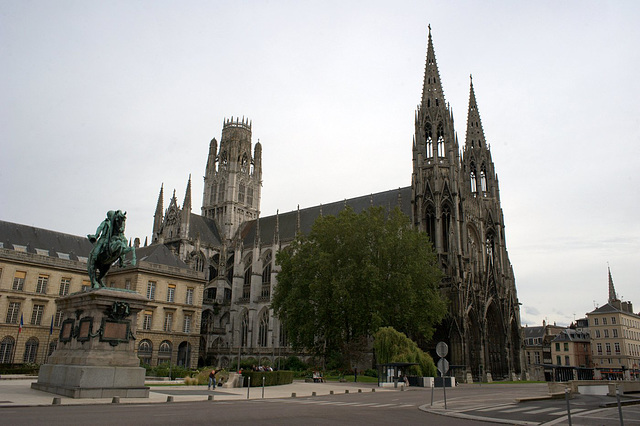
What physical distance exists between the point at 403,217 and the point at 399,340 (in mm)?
12122

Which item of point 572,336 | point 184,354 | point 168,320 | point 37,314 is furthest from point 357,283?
point 572,336

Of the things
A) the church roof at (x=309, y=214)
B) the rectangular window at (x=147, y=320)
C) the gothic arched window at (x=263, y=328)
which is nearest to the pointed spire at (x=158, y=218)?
the church roof at (x=309, y=214)

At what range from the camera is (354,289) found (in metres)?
39.4

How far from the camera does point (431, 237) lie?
52688 millimetres

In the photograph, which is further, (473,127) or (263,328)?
(473,127)

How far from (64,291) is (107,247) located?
30230 millimetres

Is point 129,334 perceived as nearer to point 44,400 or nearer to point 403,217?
point 44,400

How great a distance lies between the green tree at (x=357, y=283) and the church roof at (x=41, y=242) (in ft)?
71.4

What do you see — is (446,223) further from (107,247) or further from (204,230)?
(107,247)

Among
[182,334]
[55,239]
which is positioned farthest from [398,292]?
[55,239]

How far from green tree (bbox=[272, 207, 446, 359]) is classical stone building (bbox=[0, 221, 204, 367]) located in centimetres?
1084

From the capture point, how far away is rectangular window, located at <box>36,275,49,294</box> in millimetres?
43969

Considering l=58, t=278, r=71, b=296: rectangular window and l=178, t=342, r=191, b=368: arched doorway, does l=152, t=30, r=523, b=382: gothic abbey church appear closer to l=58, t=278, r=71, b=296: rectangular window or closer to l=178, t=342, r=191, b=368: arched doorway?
l=178, t=342, r=191, b=368: arched doorway

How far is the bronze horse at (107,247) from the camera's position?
19425 millimetres
